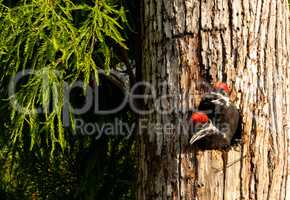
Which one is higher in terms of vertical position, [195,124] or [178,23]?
[178,23]

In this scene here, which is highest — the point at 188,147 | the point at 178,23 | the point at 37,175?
the point at 178,23

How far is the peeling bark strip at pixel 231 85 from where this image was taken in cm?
184

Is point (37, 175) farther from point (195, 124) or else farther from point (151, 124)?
point (195, 124)

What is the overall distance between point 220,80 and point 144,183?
0.47 m

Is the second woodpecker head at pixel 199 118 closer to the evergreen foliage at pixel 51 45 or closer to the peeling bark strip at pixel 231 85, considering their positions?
the peeling bark strip at pixel 231 85

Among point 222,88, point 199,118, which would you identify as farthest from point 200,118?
point 222,88

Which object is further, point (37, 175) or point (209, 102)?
point (37, 175)

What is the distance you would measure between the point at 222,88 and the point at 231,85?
0.16 feet

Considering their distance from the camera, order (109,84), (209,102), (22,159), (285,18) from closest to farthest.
A: 1. (209,102)
2. (285,18)
3. (109,84)
4. (22,159)

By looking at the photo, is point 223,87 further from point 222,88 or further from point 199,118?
point 199,118

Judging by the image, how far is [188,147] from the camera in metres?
1.86

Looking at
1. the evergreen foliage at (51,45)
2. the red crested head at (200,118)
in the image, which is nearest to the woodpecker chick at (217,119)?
the red crested head at (200,118)

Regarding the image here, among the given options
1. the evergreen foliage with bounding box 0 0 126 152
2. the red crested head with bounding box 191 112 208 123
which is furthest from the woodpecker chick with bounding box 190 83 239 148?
the evergreen foliage with bounding box 0 0 126 152

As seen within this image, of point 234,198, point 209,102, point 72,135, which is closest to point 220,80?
point 209,102
